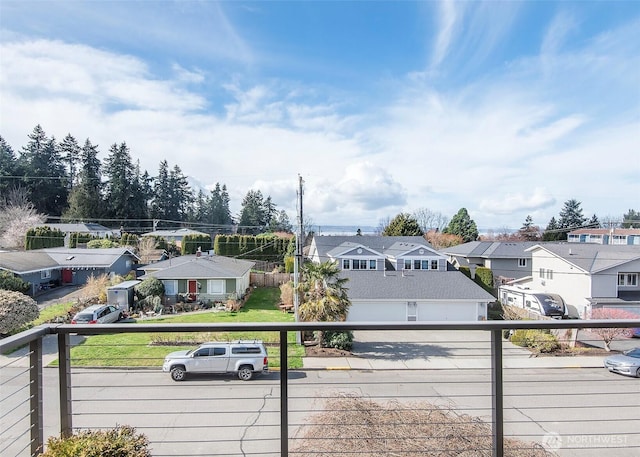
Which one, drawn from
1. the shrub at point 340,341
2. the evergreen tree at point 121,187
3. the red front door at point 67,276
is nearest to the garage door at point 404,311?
the shrub at point 340,341

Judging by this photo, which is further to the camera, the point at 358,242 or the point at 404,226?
the point at 404,226

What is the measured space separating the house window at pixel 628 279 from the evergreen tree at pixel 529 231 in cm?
1825

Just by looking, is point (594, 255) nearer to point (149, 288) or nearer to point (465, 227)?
point (465, 227)

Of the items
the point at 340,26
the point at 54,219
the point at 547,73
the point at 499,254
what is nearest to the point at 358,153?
the point at 340,26

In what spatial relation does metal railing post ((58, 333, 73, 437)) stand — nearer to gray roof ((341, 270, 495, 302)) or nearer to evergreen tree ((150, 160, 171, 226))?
gray roof ((341, 270, 495, 302))

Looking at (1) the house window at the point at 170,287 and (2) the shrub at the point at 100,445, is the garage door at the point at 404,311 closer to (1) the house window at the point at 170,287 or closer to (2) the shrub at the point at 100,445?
(1) the house window at the point at 170,287

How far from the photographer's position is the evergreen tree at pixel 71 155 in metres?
34.0

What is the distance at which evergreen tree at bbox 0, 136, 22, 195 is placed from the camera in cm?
2886

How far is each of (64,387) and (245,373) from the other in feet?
16.3

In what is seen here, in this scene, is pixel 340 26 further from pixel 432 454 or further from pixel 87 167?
pixel 87 167

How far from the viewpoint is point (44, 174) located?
3209cm

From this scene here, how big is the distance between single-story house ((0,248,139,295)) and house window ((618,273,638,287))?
26.0m

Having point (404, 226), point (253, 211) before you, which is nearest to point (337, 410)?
point (404, 226)

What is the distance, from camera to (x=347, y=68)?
9.16 metres
